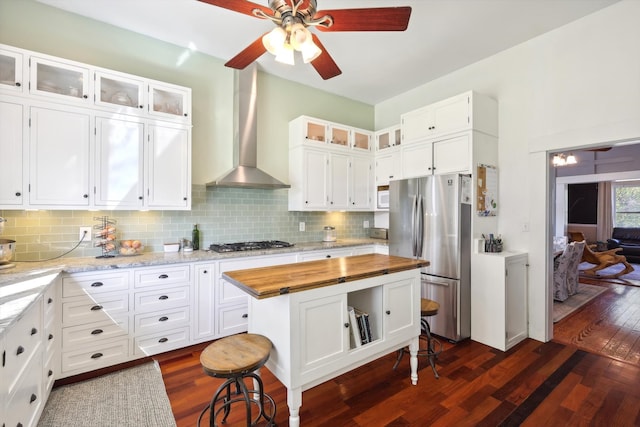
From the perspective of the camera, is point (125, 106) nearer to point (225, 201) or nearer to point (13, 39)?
point (13, 39)

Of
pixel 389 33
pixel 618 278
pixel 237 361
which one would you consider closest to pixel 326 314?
pixel 237 361

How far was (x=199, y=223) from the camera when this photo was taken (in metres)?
3.35

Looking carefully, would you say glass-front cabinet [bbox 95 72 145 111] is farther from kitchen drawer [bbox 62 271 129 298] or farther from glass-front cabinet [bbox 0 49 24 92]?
kitchen drawer [bbox 62 271 129 298]

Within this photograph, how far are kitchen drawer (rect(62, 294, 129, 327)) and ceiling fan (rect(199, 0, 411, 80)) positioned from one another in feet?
7.68

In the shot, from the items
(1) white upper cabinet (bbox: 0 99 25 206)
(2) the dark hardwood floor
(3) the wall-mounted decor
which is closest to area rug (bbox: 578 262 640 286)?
(2) the dark hardwood floor

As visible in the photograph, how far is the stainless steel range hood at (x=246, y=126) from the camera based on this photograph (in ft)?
11.2

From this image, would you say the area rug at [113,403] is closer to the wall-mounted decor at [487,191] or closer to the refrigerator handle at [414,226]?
the refrigerator handle at [414,226]

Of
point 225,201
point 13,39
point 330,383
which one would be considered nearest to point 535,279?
point 330,383

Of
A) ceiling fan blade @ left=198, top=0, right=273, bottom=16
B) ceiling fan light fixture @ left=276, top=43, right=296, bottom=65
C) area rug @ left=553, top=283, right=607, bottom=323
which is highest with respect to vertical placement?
ceiling fan blade @ left=198, top=0, right=273, bottom=16

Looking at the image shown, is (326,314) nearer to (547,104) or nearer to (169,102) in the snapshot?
(169,102)

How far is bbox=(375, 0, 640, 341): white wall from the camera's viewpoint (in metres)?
2.56

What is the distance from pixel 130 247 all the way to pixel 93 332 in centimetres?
79

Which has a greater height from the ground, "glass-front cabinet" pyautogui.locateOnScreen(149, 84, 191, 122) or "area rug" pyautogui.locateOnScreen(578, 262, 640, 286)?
"glass-front cabinet" pyautogui.locateOnScreen(149, 84, 191, 122)

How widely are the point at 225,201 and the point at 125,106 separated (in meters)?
1.37
